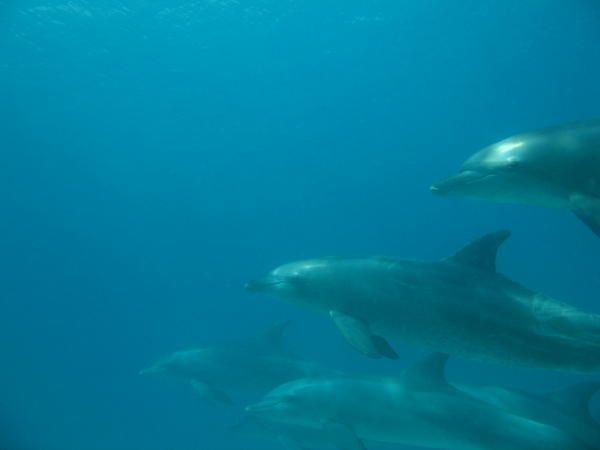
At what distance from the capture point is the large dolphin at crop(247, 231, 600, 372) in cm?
598

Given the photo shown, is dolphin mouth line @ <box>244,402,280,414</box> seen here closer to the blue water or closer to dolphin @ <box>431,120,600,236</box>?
dolphin @ <box>431,120,600,236</box>

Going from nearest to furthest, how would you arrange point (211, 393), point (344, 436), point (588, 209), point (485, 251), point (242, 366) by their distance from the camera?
point (588, 209) < point (485, 251) < point (344, 436) < point (242, 366) < point (211, 393)

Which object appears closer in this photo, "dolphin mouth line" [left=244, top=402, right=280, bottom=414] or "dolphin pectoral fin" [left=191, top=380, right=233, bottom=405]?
"dolphin mouth line" [left=244, top=402, right=280, bottom=414]

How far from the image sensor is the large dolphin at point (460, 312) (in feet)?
19.6

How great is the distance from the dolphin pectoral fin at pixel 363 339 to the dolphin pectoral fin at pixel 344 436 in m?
3.11

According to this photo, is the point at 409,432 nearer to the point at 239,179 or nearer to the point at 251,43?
the point at 251,43

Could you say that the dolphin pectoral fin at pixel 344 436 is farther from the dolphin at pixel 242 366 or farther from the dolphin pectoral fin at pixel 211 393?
the dolphin pectoral fin at pixel 211 393

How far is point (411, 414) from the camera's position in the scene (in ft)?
29.1

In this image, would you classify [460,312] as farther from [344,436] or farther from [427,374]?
[344,436]

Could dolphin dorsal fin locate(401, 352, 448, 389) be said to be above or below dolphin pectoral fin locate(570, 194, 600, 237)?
below

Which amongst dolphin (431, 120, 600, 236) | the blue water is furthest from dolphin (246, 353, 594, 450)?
the blue water

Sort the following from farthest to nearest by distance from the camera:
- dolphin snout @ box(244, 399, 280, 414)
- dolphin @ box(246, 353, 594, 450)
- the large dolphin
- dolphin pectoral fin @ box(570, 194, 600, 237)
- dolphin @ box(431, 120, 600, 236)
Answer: dolphin snout @ box(244, 399, 280, 414) → dolphin @ box(246, 353, 594, 450) → dolphin @ box(431, 120, 600, 236) → the large dolphin → dolphin pectoral fin @ box(570, 194, 600, 237)

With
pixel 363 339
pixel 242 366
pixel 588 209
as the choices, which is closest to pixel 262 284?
pixel 363 339

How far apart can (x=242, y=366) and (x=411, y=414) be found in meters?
6.40
